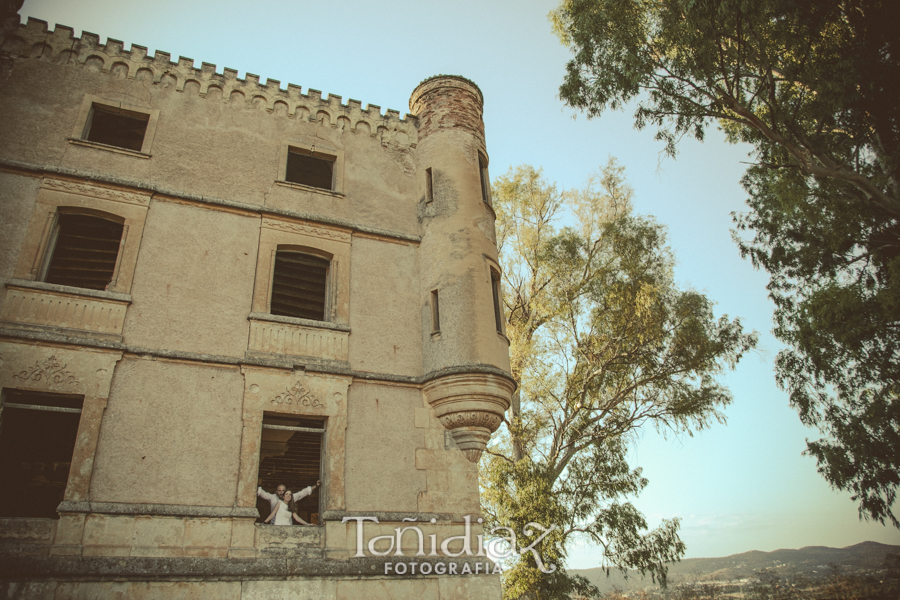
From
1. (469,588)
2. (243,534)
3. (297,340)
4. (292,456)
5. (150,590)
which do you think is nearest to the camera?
(150,590)

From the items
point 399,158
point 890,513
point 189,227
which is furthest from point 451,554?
point 890,513

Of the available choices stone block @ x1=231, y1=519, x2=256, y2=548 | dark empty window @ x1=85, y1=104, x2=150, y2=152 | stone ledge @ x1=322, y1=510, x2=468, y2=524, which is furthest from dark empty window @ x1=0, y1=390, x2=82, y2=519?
dark empty window @ x1=85, y1=104, x2=150, y2=152

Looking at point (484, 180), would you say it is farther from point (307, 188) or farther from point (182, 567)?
point (182, 567)

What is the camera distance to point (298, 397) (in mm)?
9461

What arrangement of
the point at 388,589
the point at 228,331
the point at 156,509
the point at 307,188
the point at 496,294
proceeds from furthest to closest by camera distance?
the point at 496,294, the point at 307,188, the point at 228,331, the point at 388,589, the point at 156,509

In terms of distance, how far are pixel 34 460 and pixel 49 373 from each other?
4.29 meters

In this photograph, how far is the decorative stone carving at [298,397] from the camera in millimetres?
9359

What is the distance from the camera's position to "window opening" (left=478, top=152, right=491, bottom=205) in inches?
510

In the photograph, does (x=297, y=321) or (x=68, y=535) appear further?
(x=297, y=321)

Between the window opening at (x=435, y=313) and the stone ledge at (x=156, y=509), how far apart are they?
453cm

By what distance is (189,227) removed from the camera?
10148mm

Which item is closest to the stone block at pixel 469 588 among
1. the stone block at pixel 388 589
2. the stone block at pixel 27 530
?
the stone block at pixel 388 589

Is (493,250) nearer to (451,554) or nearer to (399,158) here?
(399,158)

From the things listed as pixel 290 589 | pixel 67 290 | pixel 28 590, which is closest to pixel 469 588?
pixel 290 589
